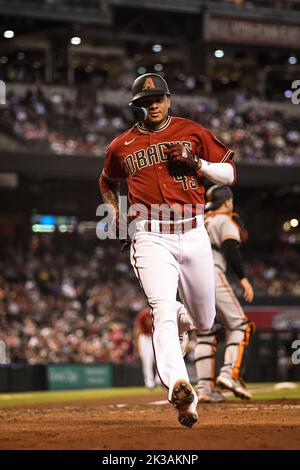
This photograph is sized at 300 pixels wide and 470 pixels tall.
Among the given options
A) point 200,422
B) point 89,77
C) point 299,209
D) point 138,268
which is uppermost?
point 89,77

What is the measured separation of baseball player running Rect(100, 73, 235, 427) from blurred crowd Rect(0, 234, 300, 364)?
15.5 m

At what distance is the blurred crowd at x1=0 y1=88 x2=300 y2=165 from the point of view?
1091 inches

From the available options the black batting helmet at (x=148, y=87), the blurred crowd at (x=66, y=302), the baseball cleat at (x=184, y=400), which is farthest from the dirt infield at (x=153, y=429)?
the blurred crowd at (x=66, y=302)

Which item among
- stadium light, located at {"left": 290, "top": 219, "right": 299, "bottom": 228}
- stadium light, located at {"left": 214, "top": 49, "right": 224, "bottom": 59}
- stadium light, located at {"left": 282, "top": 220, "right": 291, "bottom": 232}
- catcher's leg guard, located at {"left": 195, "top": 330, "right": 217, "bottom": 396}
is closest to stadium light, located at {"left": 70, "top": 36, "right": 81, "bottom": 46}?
stadium light, located at {"left": 214, "top": 49, "right": 224, "bottom": 59}

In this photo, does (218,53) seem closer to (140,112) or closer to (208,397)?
(208,397)

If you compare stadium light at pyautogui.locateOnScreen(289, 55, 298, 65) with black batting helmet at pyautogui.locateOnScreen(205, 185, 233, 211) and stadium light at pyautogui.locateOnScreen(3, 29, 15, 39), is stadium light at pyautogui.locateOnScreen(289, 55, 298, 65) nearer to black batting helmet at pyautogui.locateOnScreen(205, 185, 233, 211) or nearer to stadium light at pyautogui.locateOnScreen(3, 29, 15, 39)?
stadium light at pyautogui.locateOnScreen(3, 29, 15, 39)

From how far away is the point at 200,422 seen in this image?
7.27m

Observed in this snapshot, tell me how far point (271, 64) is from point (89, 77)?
7.77m

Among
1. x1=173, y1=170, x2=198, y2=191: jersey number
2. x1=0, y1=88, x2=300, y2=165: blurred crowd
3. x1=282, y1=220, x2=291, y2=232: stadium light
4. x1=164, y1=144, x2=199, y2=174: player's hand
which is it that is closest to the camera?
x1=164, y1=144, x2=199, y2=174: player's hand

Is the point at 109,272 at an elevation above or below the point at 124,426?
above

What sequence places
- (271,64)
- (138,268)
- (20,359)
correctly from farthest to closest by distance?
(271,64), (20,359), (138,268)

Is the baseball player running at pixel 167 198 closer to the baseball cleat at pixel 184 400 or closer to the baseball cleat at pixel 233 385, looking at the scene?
the baseball cleat at pixel 184 400

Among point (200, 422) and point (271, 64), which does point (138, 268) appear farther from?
point (271, 64)

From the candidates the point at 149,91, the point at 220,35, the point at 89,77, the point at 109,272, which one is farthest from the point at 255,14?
the point at 149,91
